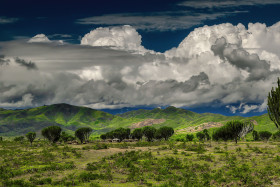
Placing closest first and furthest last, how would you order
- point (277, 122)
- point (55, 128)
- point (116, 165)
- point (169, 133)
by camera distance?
point (116, 165) < point (277, 122) < point (55, 128) < point (169, 133)

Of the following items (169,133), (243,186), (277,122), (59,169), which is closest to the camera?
(243,186)

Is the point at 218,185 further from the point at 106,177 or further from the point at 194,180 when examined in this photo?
the point at 106,177

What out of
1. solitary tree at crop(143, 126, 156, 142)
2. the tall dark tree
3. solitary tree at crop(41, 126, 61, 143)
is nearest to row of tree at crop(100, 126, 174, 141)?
solitary tree at crop(143, 126, 156, 142)

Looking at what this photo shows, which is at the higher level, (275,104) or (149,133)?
(275,104)

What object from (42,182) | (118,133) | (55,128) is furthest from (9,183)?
(118,133)

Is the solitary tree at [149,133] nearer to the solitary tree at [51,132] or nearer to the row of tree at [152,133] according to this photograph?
the row of tree at [152,133]

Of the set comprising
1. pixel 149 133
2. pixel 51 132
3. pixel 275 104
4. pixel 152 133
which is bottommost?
pixel 152 133

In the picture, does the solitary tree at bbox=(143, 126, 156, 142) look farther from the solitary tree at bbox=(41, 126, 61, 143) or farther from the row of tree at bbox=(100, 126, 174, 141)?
the solitary tree at bbox=(41, 126, 61, 143)

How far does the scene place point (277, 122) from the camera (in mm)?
41438

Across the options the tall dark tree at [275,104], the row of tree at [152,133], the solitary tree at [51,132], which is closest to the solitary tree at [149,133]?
the row of tree at [152,133]

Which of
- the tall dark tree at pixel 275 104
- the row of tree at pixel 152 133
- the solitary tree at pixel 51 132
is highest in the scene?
the tall dark tree at pixel 275 104

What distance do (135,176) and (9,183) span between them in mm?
14737

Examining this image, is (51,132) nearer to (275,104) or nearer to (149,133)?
(149,133)

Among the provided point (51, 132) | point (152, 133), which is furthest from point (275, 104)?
point (152, 133)
